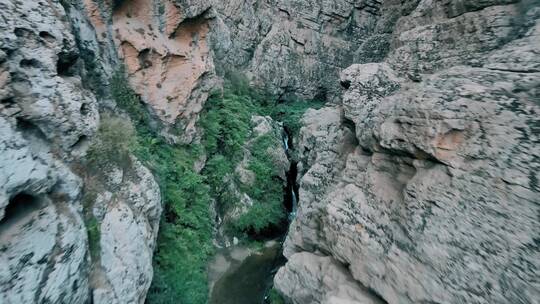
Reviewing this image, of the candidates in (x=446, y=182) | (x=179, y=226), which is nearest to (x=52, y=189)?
(x=179, y=226)

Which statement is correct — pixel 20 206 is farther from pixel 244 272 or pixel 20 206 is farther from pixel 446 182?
pixel 244 272

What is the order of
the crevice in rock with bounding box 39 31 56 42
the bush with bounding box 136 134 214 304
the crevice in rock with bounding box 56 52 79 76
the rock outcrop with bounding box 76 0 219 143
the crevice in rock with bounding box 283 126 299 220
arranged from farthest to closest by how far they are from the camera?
the crevice in rock with bounding box 283 126 299 220 → the rock outcrop with bounding box 76 0 219 143 → the bush with bounding box 136 134 214 304 → the crevice in rock with bounding box 56 52 79 76 → the crevice in rock with bounding box 39 31 56 42

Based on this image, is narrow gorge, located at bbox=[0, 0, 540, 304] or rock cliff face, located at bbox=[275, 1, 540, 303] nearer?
rock cliff face, located at bbox=[275, 1, 540, 303]

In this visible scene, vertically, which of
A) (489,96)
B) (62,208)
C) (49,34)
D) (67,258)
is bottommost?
(67,258)

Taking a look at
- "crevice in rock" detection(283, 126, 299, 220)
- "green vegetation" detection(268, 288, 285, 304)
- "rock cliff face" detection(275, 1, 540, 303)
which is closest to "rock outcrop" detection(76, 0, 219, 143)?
"crevice in rock" detection(283, 126, 299, 220)

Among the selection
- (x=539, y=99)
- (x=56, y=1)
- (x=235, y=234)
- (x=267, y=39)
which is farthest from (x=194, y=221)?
(x=267, y=39)

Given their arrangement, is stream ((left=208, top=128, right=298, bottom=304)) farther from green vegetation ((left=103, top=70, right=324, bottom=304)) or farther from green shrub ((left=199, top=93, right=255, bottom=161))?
green shrub ((left=199, top=93, right=255, bottom=161))

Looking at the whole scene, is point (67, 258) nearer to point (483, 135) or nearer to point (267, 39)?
point (483, 135)
